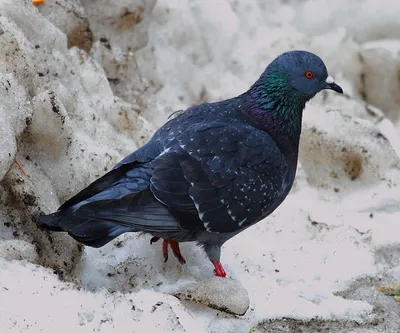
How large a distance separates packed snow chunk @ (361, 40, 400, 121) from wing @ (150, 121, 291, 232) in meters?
2.73

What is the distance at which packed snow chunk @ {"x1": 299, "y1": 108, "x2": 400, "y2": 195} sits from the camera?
5.71 metres

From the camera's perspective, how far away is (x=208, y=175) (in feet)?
14.1

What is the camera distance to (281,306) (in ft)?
14.1

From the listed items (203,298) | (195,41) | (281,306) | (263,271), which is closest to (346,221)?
(263,271)

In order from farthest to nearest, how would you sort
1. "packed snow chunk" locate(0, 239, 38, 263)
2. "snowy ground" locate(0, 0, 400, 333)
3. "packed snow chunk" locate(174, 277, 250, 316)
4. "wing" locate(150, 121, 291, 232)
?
"wing" locate(150, 121, 291, 232) → "packed snow chunk" locate(174, 277, 250, 316) → "snowy ground" locate(0, 0, 400, 333) → "packed snow chunk" locate(0, 239, 38, 263)

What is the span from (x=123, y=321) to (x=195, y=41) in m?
3.61

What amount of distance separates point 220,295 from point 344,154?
2.17m

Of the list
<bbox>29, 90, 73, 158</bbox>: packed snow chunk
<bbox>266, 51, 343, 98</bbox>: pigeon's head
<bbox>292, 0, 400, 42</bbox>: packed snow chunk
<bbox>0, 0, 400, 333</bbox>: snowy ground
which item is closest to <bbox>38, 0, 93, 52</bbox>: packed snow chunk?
<bbox>0, 0, 400, 333</bbox>: snowy ground

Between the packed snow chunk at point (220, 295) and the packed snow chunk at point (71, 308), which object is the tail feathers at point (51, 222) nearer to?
the packed snow chunk at point (71, 308)

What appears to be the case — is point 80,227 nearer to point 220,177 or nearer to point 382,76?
point 220,177

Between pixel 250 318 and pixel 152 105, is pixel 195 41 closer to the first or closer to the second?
pixel 152 105

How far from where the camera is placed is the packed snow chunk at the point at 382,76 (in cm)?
694

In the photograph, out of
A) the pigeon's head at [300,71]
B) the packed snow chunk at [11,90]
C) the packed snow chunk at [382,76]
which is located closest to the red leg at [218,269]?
the pigeon's head at [300,71]

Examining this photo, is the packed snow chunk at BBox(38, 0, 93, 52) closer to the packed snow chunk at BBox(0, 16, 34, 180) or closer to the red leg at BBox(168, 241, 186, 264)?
the packed snow chunk at BBox(0, 16, 34, 180)
